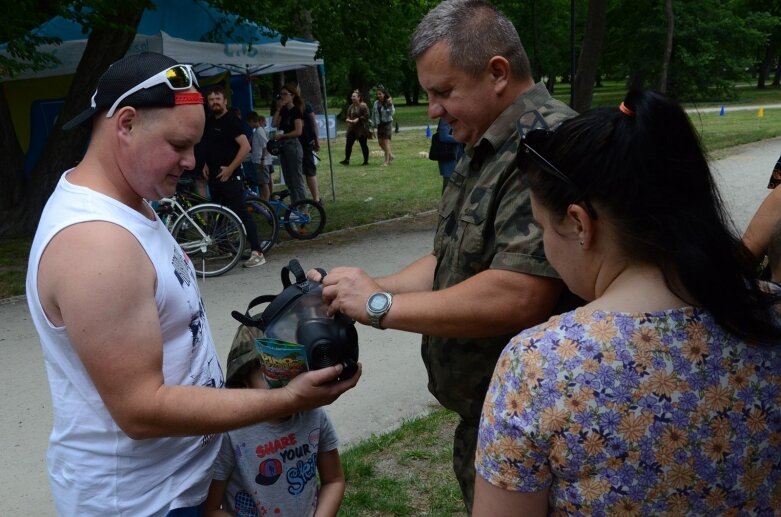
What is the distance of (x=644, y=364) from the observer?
3.95ft

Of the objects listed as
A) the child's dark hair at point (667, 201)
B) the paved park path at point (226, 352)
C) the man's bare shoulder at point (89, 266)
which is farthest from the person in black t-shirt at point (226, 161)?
the child's dark hair at point (667, 201)

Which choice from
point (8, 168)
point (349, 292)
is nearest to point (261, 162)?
point (8, 168)

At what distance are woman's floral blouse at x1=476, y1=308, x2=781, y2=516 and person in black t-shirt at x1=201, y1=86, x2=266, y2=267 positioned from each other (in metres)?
7.04

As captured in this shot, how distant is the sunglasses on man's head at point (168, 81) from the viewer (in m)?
1.61

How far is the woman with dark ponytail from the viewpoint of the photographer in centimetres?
120

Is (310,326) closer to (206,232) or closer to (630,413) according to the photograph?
(630,413)

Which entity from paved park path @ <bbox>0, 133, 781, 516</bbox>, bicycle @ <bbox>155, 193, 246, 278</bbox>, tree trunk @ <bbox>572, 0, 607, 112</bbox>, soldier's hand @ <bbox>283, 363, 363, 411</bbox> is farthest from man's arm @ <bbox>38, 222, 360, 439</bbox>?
tree trunk @ <bbox>572, 0, 607, 112</bbox>

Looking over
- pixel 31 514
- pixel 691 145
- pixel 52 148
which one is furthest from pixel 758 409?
pixel 52 148

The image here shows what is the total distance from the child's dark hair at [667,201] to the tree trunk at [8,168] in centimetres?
1027

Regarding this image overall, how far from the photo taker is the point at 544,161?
4.43ft

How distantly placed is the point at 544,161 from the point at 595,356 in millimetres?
358

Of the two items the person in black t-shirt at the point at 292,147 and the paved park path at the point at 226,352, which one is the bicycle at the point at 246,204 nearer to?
the paved park path at the point at 226,352

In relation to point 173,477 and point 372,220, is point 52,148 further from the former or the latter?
point 173,477

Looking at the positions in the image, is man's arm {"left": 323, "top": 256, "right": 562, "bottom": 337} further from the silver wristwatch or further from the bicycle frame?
the bicycle frame
